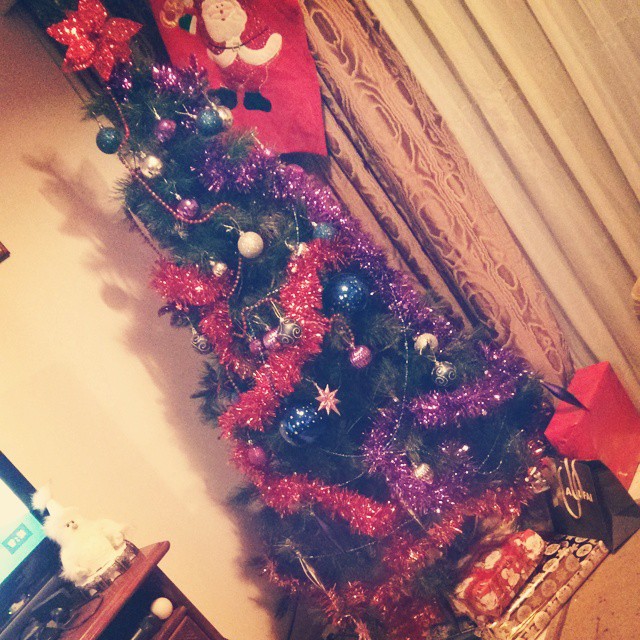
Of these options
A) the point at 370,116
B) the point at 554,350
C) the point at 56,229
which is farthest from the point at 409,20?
the point at 56,229

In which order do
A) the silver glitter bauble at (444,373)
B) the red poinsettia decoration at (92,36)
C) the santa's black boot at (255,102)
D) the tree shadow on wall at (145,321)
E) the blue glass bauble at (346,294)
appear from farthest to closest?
the tree shadow on wall at (145,321) → the santa's black boot at (255,102) → the silver glitter bauble at (444,373) → the blue glass bauble at (346,294) → the red poinsettia decoration at (92,36)

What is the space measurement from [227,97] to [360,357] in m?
0.96

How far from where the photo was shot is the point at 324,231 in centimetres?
157

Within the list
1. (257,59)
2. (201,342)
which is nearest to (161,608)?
(201,342)

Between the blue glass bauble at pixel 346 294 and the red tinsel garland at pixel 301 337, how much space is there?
0.04 m

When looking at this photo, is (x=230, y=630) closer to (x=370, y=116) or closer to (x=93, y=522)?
(x=93, y=522)

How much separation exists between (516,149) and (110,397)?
1.64m

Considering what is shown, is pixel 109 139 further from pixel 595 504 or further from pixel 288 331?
pixel 595 504

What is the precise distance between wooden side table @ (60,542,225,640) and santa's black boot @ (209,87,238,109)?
1.38m

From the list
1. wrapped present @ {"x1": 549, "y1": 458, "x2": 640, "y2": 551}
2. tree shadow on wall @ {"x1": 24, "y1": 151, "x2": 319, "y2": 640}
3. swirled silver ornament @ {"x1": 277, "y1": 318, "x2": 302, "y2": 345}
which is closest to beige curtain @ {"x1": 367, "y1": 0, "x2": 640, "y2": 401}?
wrapped present @ {"x1": 549, "y1": 458, "x2": 640, "y2": 551}

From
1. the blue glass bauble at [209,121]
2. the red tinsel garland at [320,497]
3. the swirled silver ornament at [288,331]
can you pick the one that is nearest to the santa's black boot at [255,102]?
the blue glass bauble at [209,121]

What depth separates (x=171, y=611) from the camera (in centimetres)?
146

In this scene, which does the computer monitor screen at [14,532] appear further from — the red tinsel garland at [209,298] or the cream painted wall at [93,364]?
the red tinsel garland at [209,298]

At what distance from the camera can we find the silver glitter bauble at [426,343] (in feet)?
5.31
